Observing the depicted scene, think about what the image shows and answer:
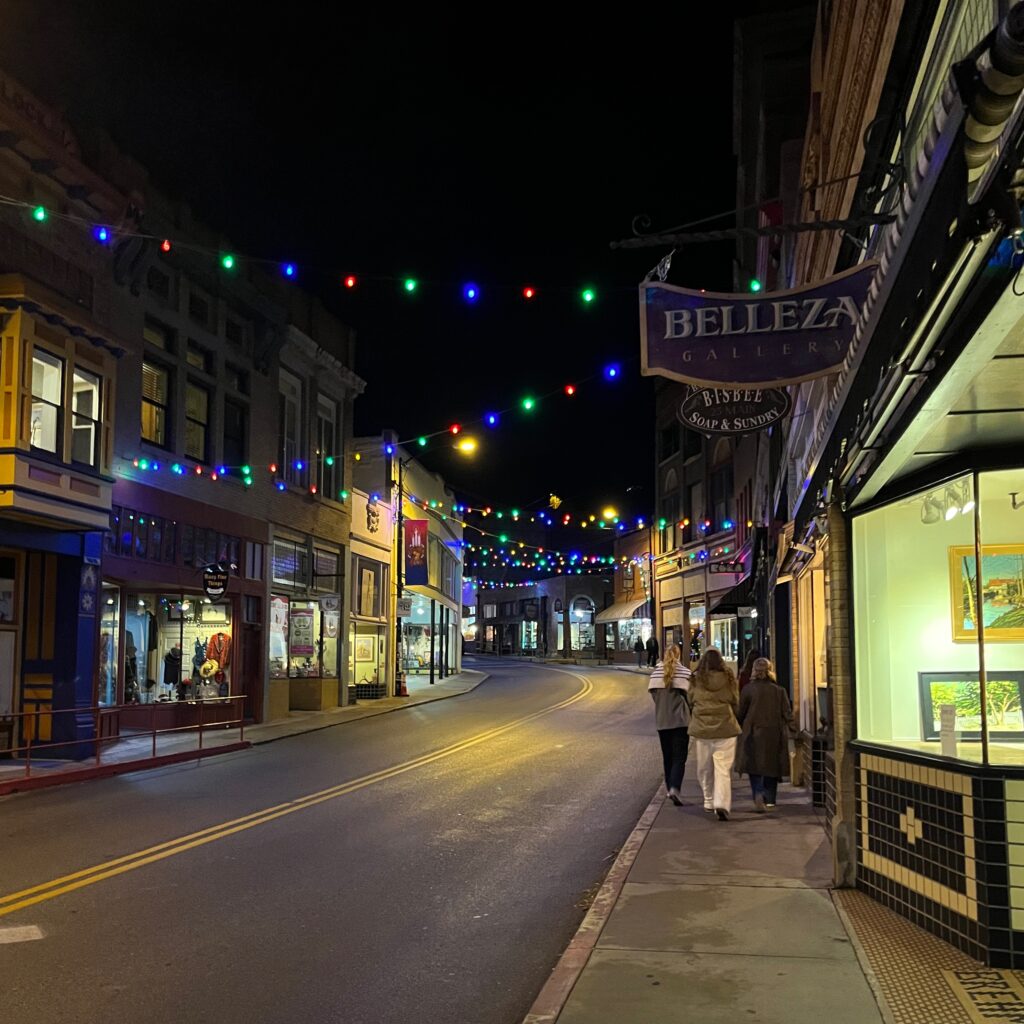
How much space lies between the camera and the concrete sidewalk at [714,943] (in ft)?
16.5

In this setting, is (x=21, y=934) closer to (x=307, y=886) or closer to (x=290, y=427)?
(x=307, y=886)

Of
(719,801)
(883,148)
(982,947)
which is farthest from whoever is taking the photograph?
(719,801)

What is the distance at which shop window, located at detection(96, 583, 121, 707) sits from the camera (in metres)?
19.7

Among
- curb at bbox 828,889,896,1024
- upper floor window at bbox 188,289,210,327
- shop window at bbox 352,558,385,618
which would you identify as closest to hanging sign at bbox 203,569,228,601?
upper floor window at bbox 188,289,210,327

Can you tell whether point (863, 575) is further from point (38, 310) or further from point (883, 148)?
point (38, 310)

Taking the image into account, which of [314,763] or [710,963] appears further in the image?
[314,763]

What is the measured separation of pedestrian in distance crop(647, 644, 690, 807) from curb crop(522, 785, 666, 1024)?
79.7 inches

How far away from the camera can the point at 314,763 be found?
16062 mm

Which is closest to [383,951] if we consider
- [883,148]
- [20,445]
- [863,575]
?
[863,575]

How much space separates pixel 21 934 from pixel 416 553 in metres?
30.8

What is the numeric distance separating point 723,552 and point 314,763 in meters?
28.6

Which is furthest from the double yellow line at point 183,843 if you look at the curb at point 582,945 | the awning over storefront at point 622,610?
the awning over storefront at point 622,610

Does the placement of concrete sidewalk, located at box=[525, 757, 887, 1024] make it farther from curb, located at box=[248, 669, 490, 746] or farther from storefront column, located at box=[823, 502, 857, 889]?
curb, located at box=[248, 669, 490, 746]

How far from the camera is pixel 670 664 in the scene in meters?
11.5
